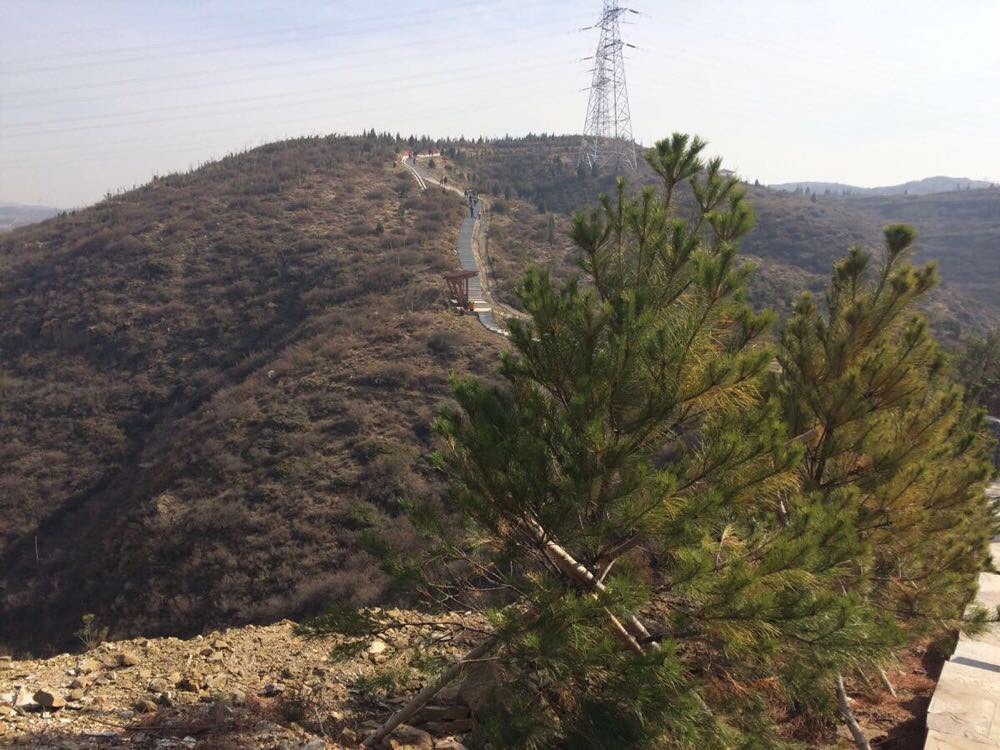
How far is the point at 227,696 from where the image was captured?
5.88m

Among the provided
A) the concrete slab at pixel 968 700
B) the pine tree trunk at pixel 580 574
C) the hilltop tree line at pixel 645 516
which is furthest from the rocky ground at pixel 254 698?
the pine tree trunk at pixel 580 574

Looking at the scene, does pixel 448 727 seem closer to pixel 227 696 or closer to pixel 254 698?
pixel 254 698

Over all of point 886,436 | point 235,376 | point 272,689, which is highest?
point 886,436

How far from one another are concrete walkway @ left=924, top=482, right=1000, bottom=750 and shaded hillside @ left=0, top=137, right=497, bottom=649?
10885 millimetres

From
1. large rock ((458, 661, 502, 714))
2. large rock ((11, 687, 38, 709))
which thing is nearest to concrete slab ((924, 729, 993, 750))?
large rock ((458, 661, 502, 714))

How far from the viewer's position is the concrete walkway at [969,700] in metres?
6.23

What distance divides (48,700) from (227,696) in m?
1.40

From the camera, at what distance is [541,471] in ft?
14.1

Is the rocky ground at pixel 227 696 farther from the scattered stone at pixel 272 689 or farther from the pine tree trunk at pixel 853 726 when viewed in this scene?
the pine tree trunk at pixel 853 726

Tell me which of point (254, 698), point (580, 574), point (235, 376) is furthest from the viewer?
point (235, 376)

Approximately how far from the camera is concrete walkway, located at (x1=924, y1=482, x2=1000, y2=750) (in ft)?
20.5

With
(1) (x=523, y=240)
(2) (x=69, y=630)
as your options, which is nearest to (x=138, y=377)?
(2) (x=69, y=630)

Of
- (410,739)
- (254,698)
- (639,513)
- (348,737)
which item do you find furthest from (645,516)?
(254,698)

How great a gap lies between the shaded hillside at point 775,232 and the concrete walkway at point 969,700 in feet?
77.4
